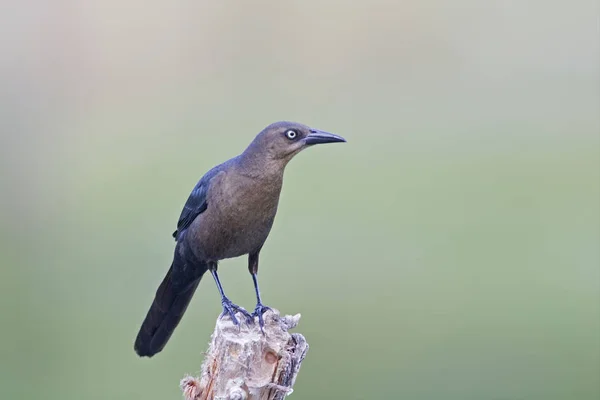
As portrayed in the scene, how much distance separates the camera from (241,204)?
4.44 meters

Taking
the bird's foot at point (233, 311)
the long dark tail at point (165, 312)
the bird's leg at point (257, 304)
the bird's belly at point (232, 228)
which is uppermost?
the bird's belly at point (232, 228)

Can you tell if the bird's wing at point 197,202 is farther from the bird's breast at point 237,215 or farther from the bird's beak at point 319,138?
the bird's beak at point 319,138

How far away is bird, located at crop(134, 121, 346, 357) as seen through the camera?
4.39 meters

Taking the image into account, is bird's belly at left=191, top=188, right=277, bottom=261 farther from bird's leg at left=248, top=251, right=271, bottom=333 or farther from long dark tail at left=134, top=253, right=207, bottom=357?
long dark tail at left=134, top=253, right=207, bottom=357

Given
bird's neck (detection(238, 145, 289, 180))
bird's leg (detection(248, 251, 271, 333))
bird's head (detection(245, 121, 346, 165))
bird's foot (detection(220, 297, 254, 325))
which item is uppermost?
bird's head (detection(245, 121, 346, 165))

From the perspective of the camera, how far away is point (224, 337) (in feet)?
12.3

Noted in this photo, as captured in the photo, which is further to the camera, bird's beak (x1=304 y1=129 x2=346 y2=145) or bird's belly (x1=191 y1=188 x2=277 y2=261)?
bird's belly (x1=191 y1=188 x2=277 y2=261)

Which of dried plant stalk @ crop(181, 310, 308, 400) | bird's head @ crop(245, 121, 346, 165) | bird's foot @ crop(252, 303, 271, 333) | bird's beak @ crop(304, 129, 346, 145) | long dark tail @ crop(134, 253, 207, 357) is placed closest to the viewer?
dried plant stalk @ crop(181, 310, 308, 400)

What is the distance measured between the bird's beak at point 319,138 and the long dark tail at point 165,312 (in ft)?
3.80

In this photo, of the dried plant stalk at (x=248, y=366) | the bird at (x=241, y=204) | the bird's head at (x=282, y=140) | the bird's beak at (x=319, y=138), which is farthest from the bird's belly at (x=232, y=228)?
the dried plant stalk at (x=248, y=366)

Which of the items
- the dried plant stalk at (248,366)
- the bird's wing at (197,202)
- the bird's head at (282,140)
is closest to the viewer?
the dried plant stalk at (248,366)

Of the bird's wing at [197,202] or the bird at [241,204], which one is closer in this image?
the bird at [241,204]

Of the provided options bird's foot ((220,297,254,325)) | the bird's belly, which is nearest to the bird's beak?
the bird's belly

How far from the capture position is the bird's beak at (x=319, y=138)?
429 cm
